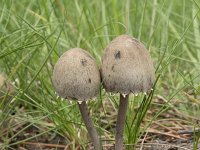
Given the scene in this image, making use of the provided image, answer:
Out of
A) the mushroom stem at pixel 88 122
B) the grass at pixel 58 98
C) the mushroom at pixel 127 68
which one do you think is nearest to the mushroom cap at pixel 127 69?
the mushroom at pixel 127 68

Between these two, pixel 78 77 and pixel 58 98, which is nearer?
pixel 78 77

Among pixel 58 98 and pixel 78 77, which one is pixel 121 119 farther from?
pixel 58 98

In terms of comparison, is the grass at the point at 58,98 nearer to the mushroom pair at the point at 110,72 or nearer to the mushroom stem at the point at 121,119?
the mushroom stem at the point at 121,119

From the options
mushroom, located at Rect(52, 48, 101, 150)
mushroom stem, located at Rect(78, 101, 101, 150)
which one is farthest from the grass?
mushroom, located at Rect(52, 48, 101, 150)

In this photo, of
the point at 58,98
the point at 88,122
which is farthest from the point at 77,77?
the point at 58,98

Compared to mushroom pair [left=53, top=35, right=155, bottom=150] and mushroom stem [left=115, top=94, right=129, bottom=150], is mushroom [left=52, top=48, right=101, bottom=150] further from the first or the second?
mushroom stem [left=115, top=94, right=129, bottom=150]

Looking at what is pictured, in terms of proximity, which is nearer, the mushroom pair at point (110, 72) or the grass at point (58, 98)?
the mushroom pair at point (110, 72)
